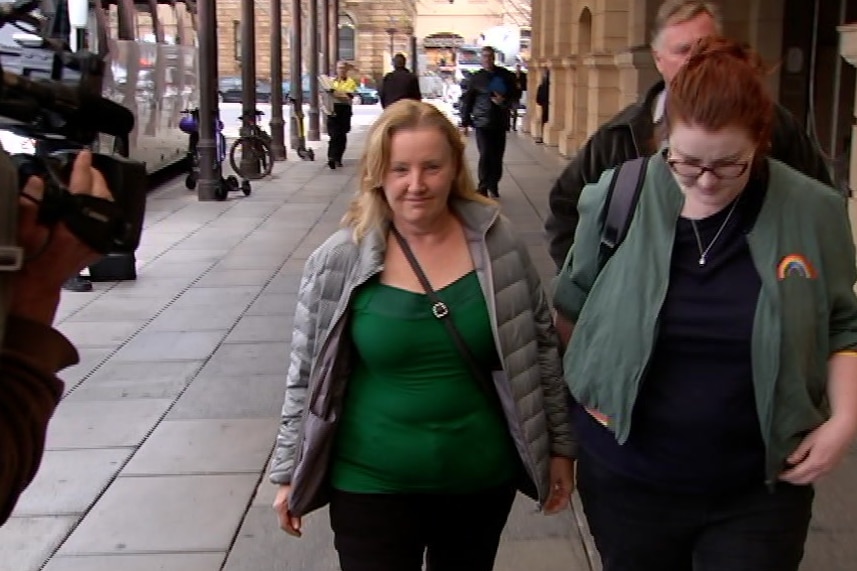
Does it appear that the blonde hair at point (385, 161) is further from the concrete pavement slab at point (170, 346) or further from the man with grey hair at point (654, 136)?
the concrete pavement slab at point (170, 346)

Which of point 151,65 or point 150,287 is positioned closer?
point 150,287

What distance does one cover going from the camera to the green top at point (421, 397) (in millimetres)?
2754

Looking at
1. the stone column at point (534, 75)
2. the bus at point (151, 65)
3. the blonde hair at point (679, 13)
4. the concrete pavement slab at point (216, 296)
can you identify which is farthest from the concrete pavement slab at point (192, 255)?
the stone column at point (534, 75)

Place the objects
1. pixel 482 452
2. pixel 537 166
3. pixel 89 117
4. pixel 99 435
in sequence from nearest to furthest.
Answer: pixel 89 117 → pixel 482 452 → pixel 99 435 → pixel 537 166

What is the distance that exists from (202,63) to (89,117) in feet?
45.4

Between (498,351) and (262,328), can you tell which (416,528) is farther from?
(262,328)

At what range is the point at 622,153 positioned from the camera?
3.29 m

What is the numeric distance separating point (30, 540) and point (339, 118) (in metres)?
15.9

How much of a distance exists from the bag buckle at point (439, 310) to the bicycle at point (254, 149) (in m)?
14.6

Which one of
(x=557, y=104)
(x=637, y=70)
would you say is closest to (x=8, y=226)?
(x=637, y=70)

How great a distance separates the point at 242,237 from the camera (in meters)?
12.4

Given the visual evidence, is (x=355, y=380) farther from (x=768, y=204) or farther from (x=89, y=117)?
(x=89, y=117)

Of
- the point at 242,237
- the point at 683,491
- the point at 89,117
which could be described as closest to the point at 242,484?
the point at 683,491

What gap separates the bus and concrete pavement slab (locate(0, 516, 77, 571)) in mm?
8346
